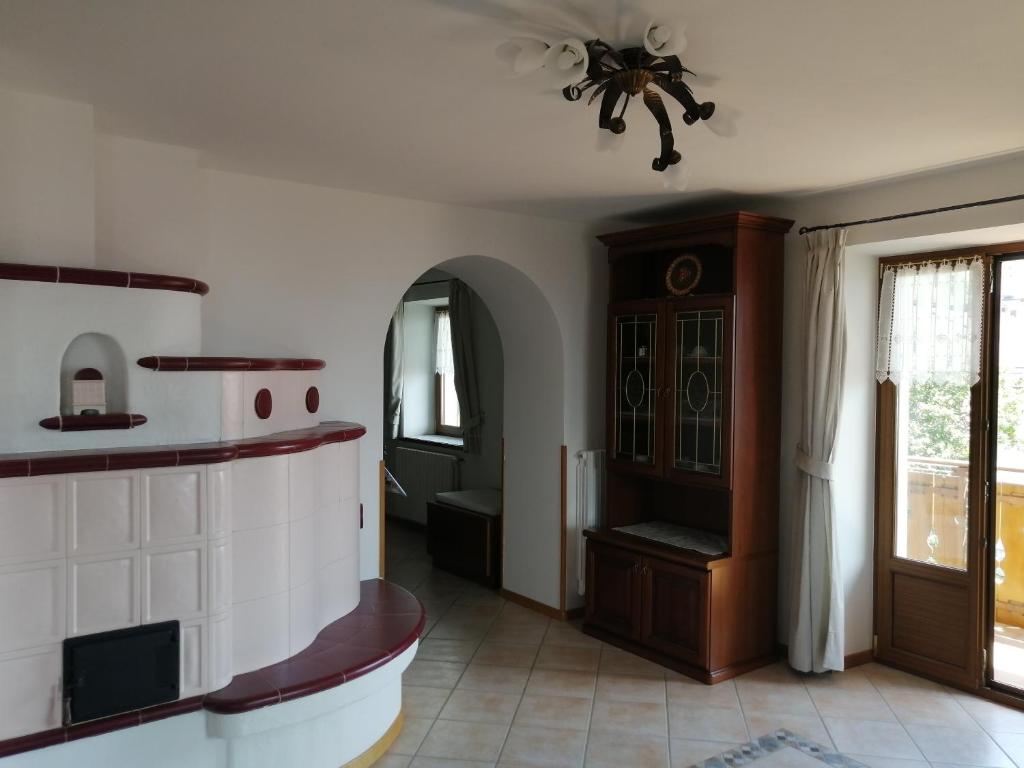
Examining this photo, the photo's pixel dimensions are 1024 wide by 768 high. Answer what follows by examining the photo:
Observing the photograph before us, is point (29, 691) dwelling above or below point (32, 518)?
below

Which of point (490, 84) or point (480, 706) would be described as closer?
point (490, 84)

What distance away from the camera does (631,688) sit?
3820 mm

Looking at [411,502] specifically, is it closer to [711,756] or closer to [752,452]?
[752,452]

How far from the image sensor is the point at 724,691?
378cm

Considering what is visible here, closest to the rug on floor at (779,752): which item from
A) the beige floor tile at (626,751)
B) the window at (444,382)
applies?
the beige floor tile at (626,751)

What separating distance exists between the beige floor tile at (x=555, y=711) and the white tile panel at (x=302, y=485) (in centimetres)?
138

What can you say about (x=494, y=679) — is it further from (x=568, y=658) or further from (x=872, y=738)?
(x=872, y=738)

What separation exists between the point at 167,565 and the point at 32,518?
434mm

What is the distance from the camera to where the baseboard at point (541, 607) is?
4.80 m

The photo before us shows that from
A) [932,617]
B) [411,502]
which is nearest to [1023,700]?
[932,617]

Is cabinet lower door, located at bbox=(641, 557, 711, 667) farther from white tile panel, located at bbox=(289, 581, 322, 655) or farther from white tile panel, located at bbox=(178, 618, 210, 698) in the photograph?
white tile panel, located at bbox=(178, 618, 210, 698)

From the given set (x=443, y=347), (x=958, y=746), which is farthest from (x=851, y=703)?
(x=443, y=347)

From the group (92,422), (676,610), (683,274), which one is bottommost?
(676,610)

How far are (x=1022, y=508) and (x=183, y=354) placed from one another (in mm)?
3836
